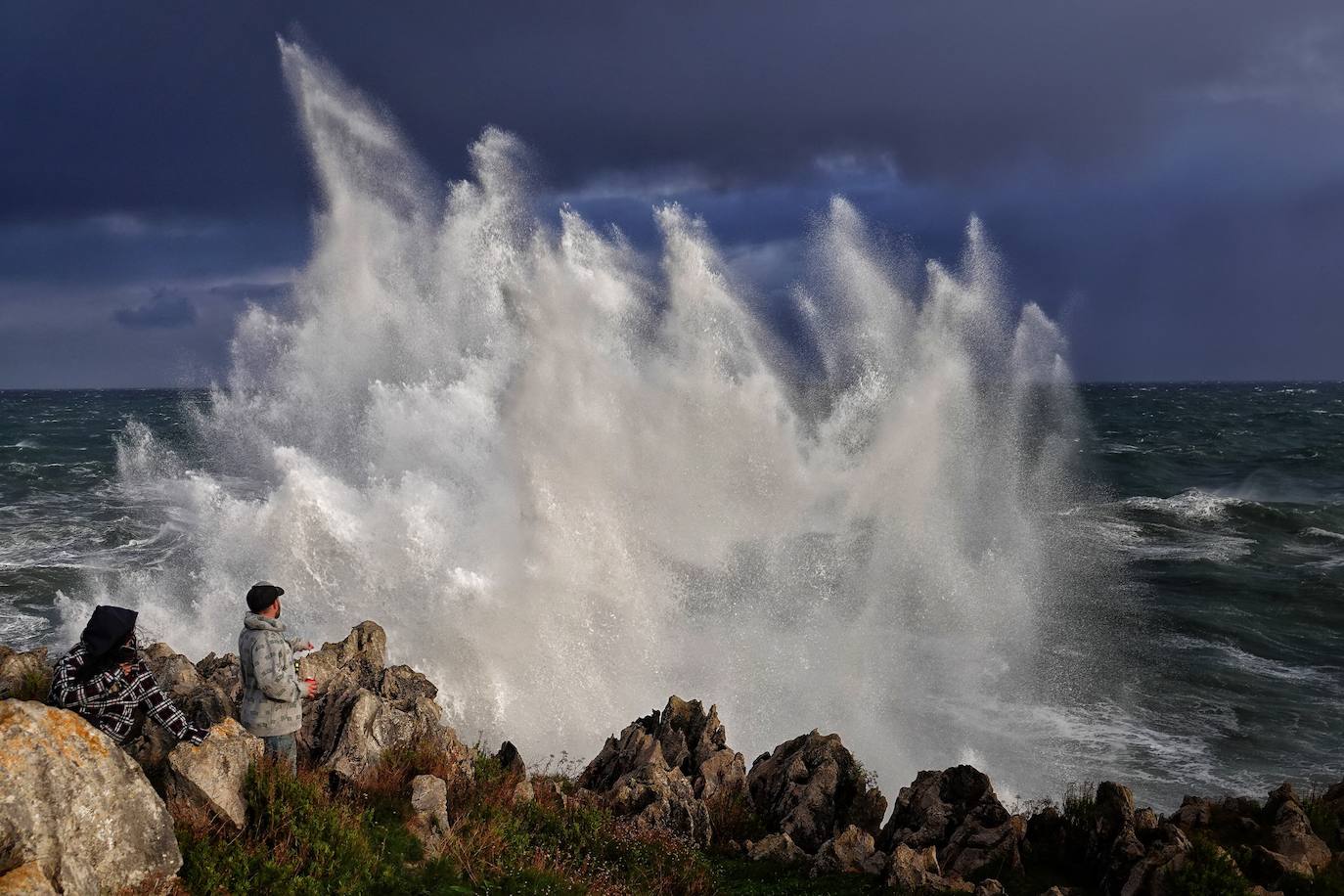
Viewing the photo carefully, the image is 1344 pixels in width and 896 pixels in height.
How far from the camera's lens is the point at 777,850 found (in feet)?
37.1

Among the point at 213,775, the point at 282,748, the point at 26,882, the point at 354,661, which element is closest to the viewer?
the point at 26,882

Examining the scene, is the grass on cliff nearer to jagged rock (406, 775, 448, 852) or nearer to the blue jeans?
jagged rock (406, 775, 448, 852)

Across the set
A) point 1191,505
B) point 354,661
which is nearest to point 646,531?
point 354,661

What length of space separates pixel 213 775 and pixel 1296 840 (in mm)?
12335

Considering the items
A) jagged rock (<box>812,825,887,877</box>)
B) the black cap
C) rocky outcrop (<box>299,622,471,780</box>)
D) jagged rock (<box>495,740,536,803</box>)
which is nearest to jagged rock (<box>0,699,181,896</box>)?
the black cap

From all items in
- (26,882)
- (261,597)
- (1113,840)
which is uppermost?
(261,597)

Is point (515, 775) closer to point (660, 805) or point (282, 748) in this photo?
point (660, 805)

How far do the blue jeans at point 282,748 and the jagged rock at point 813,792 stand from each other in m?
7.04

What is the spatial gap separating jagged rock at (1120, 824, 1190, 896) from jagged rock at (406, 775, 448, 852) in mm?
7838

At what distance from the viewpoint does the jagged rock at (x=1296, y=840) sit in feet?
33.6

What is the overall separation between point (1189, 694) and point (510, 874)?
2017 cm

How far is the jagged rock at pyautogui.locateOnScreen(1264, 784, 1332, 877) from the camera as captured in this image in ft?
33.6

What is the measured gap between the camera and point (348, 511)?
24891mm

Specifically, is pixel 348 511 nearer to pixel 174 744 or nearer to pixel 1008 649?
pixel 174 744
